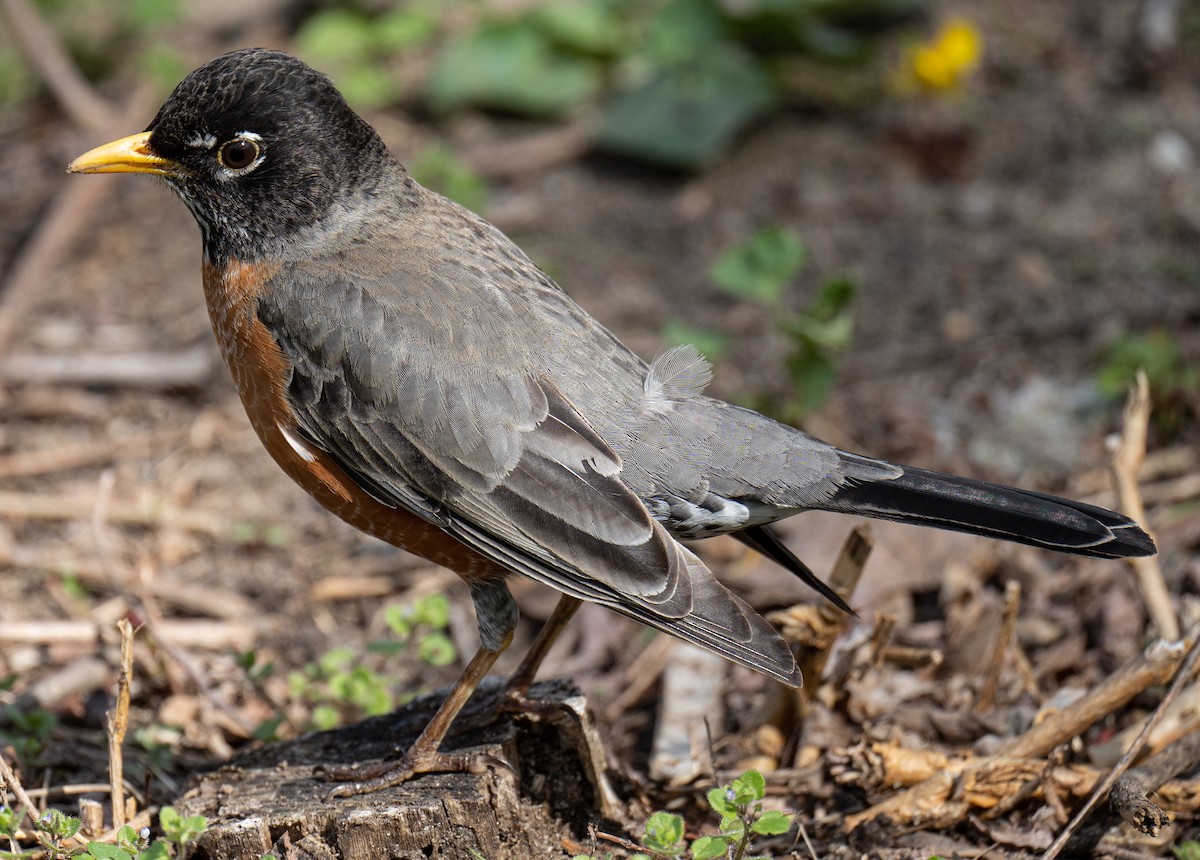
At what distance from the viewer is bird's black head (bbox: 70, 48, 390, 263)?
158 inches

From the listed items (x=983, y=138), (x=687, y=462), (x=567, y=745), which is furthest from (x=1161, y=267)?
(x=567, y=745)

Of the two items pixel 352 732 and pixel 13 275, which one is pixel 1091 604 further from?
pixel 13 275

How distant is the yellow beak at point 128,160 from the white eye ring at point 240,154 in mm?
180

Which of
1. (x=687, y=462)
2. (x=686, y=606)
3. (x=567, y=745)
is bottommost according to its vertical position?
(x=567, y=745)

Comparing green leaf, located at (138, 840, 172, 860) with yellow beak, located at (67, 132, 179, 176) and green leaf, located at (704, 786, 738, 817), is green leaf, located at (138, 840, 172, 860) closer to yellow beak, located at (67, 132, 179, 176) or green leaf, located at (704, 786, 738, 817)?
green leaf, located at (704, 786, 738, 817)

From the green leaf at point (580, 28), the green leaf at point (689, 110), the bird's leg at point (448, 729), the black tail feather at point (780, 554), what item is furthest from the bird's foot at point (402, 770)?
the green leaf at point (580, 28)

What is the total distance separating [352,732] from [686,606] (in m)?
1.26

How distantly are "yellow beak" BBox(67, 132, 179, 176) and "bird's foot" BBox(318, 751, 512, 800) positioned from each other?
1969 mm

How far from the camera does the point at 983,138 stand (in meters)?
7.76

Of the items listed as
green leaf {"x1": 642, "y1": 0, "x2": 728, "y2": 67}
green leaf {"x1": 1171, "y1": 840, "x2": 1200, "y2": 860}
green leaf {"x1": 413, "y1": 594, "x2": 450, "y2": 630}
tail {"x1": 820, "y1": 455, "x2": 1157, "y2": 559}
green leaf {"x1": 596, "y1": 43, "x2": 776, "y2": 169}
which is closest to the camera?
green leaf {"x1": 1171, "y1": 840, "x2": 1200, "y2": 860}

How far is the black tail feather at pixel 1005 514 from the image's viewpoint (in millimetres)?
3414

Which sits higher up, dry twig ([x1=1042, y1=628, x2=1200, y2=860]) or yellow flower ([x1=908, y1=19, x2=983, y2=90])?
yellow flower ([x1=908, y1=19, x2=983, y2=90])

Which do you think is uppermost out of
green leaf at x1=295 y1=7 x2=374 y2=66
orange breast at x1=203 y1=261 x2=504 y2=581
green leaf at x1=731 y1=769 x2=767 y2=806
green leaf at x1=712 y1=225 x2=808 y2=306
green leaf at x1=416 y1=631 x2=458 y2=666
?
green leaf at x1=295 y1=7 x2=374 y2=66

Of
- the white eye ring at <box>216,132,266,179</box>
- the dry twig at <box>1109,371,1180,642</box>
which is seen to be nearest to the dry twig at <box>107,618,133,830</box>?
the white eye ring at <box>216,132,266,179</box>
